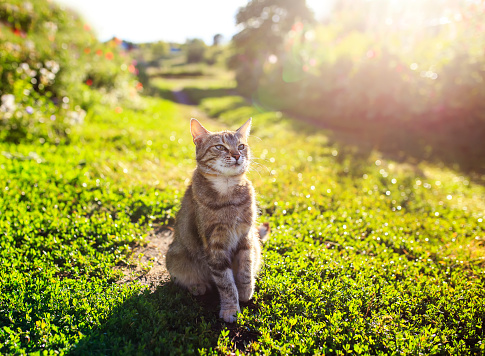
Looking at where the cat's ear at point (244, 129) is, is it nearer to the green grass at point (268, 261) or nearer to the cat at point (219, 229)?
the cat at point (219, 229)

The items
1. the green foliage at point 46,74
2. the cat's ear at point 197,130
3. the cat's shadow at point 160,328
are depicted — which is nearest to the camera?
the cat's shadow at point 160,328

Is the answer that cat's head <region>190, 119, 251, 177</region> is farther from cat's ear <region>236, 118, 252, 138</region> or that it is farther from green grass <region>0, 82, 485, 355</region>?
green grass <region>0, 82, 485, 355</region>

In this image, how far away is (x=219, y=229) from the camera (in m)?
3.18

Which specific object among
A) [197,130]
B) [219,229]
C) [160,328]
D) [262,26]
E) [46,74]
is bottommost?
Result: [160,328]

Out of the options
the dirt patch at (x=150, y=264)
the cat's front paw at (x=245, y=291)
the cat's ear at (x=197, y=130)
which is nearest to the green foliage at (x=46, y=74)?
the dirt patch at (x=150, y=264)

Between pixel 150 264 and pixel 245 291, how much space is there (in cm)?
146

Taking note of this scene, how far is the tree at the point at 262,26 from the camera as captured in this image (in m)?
32.5

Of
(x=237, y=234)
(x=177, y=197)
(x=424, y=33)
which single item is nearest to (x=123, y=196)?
(x=177, y=197)

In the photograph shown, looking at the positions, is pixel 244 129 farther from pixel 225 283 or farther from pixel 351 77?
pixel 351 77

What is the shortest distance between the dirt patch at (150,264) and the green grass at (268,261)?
0.14 m

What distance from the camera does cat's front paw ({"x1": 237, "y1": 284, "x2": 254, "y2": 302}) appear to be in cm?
326

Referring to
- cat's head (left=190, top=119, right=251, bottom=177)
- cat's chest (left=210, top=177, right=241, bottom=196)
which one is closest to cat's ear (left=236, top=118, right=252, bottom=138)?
cat's head (left=190, top=119, right=251, bottom=177)

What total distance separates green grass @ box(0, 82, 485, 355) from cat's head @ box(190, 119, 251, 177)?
50.6 inches

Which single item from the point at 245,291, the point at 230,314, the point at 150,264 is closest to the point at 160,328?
the point at 230,314
